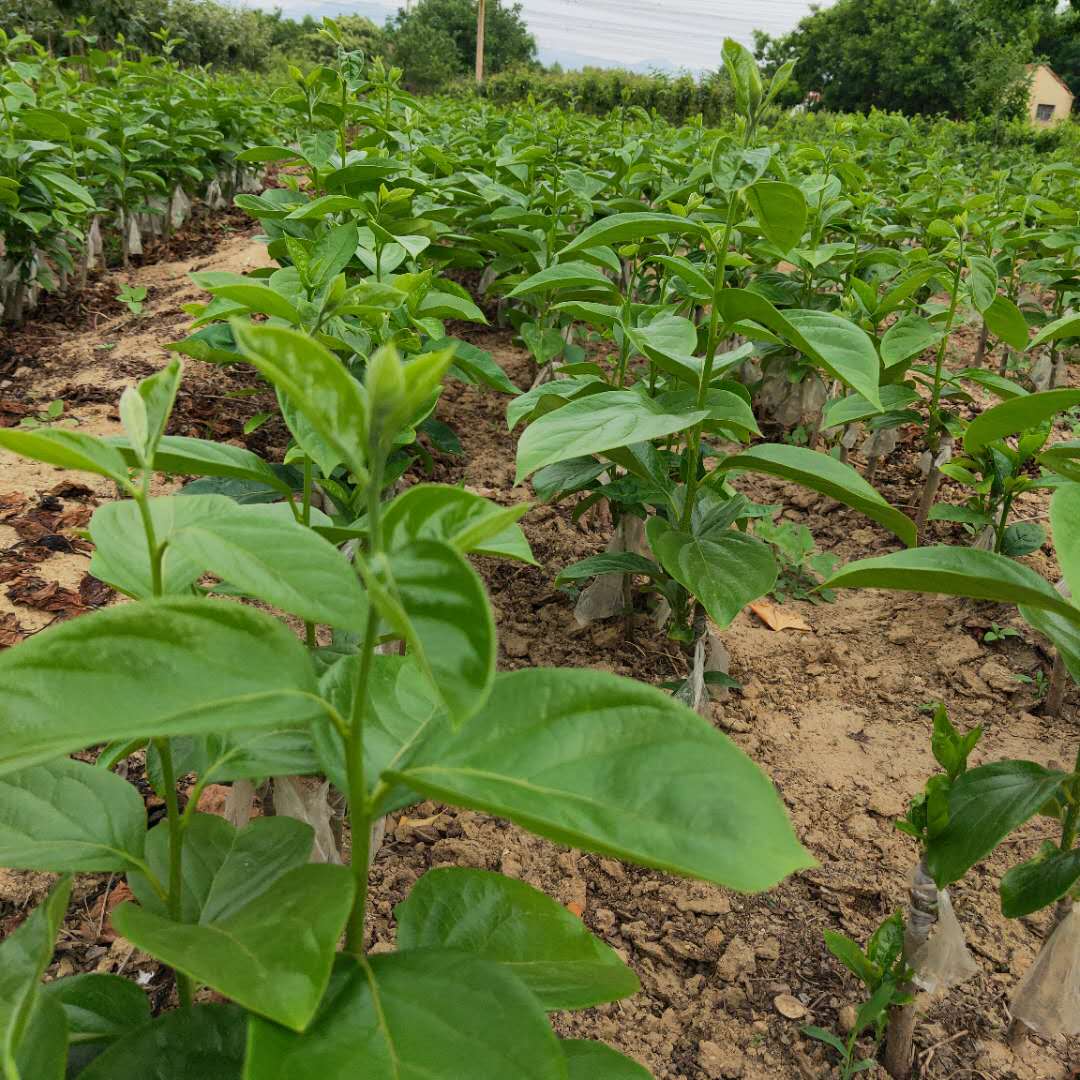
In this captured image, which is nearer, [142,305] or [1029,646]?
[1029,646]

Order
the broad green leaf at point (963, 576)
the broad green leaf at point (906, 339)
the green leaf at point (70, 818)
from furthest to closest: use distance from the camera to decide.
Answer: the broad green leaf at point (906, 339), the broad green leaf at point (963, 576), the green leaf at point (70, 818)

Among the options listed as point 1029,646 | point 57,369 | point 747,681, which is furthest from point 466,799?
point 57,369

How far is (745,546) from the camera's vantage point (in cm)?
180

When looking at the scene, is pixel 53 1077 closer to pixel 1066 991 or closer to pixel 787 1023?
pixel 787 1023

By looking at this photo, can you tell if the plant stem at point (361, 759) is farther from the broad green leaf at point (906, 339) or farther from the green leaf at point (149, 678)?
the broad green leaf at point (906, 339)

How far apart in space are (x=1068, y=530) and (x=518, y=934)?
0.74 metres

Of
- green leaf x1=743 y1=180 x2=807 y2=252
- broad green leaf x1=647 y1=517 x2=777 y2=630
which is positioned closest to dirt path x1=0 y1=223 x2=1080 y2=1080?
broad green leaf x1=647 y1=517 x2=777 y2=630

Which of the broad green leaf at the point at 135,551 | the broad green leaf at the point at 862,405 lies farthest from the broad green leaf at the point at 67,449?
the broad green leaf at the point at 862,405

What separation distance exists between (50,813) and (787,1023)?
4.16ft

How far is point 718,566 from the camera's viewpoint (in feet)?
5.71

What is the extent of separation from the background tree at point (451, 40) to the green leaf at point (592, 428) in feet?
119

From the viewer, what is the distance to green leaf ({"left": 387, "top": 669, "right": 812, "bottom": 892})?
615mm

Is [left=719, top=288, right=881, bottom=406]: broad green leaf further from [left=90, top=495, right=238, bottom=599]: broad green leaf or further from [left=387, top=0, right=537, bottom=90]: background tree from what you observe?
[left=387, top=0, right=537, bottom=90]: background tree

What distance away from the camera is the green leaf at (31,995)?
629 millimetres
